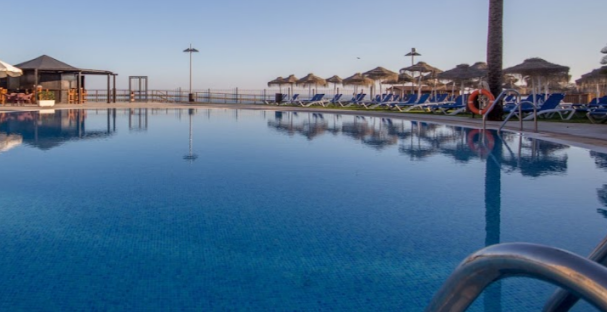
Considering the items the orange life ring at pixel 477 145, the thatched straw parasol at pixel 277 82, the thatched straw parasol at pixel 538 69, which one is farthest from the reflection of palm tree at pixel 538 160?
the thatched straw parasol at pixel 277 82

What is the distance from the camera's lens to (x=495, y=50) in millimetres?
14969

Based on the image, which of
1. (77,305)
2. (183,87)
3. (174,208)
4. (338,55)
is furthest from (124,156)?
(183,87)

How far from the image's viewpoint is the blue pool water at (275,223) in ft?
8.79

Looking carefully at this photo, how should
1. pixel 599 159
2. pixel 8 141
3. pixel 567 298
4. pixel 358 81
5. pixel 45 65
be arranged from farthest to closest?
pixel 358 81, pixel 45 65, pixel 8 141, pixel 599 159, pixel 567 298

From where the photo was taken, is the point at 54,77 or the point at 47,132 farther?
the point at 54,77

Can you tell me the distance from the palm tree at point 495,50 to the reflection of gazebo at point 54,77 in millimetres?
18933

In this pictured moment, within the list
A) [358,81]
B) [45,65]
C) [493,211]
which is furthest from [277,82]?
[493,211]

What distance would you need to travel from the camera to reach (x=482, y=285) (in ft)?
3.07

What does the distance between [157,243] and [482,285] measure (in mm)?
2886

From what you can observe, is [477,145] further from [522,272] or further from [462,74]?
[462,74]

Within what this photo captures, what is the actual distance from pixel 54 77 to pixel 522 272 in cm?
2857

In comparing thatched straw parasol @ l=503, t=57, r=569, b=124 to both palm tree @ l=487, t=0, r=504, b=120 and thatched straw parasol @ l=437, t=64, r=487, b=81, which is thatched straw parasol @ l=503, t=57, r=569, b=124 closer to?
palm tree @ l=487, t=0, r=504, b=120

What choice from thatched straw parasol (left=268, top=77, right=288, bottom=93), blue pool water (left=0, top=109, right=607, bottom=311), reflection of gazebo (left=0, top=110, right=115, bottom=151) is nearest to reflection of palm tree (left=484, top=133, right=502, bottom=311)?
blue pool water (left=0, top=109, right=607, bottom=311)

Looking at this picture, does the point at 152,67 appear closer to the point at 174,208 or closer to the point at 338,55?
the point at 338,55
